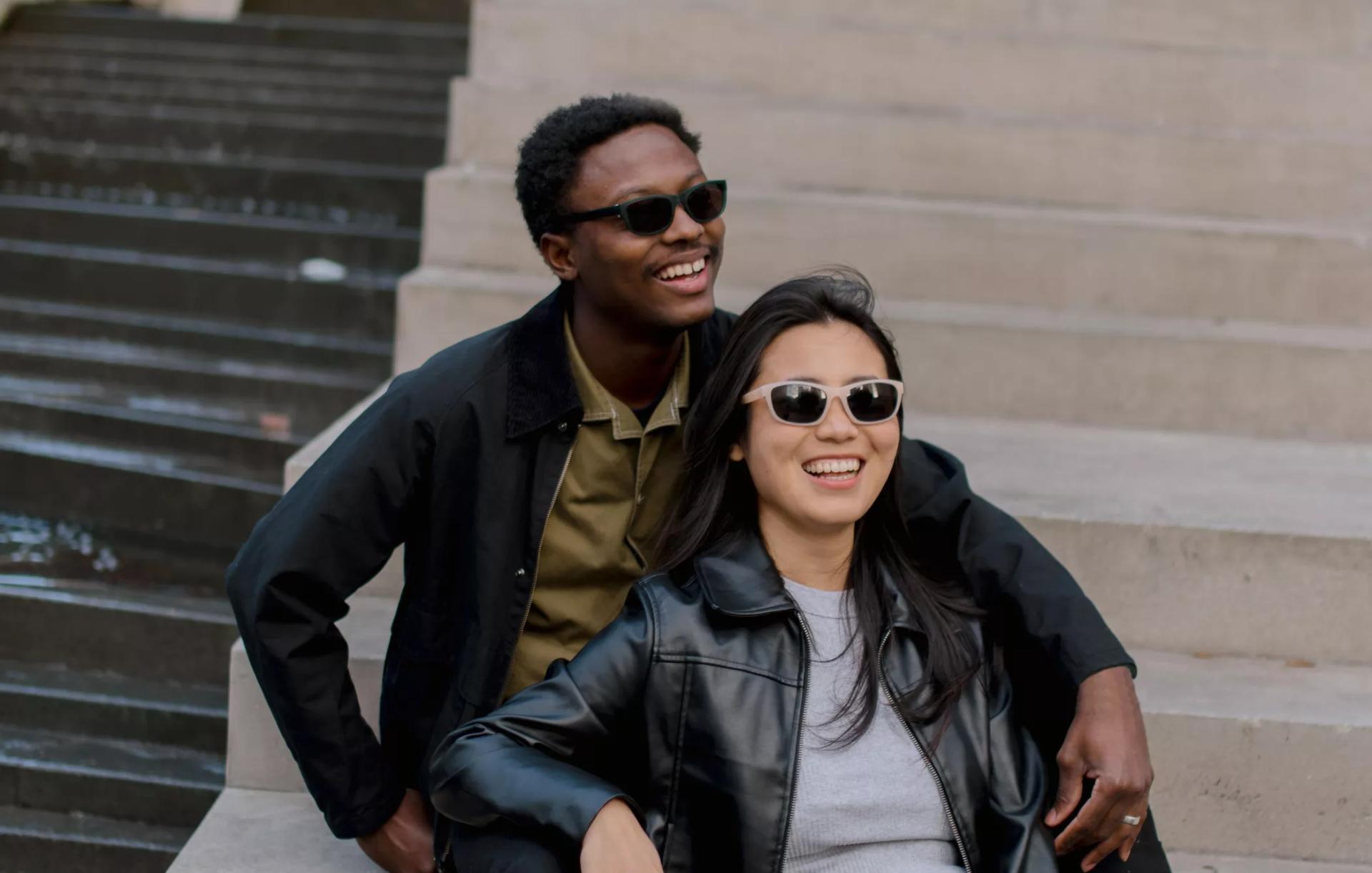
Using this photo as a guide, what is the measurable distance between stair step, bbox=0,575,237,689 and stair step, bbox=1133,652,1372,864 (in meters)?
2.31

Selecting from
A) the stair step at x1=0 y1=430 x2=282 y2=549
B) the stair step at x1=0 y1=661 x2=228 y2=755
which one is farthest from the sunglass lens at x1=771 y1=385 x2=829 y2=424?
the stair step at x1=0 y1=430 x2=282 y2=549

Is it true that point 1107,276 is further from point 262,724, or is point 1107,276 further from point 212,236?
point 212,236

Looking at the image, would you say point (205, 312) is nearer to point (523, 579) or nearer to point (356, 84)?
point (356, 84)

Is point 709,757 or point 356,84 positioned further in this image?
point 356,84

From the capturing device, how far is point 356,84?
21.4 feet

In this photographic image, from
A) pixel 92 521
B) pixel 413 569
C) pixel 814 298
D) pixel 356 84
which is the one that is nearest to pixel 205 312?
pixel 92 521

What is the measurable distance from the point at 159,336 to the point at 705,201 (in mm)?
2999

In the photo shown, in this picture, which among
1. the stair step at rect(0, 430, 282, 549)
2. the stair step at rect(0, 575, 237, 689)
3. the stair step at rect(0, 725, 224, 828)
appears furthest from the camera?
the stair step at rect(0, 430, 282, 549)

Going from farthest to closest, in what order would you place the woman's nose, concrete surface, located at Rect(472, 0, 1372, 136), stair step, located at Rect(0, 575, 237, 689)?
concrete surface, located at Rect(472, 0, 1372, 136) < stair step, located at Rect(0, 575, 237, 689) < the woman's nose

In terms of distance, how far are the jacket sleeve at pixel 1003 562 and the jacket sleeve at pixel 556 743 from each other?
2.08ft

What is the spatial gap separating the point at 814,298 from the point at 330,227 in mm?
3375

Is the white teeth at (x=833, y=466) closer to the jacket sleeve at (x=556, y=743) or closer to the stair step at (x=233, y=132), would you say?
the jacket sleeve at (x=556, y=743)

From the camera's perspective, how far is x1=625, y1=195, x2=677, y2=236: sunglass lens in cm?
264

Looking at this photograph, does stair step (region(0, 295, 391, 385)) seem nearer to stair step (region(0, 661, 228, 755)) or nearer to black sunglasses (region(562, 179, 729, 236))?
stair step (region(0, 661, 228, 755))
